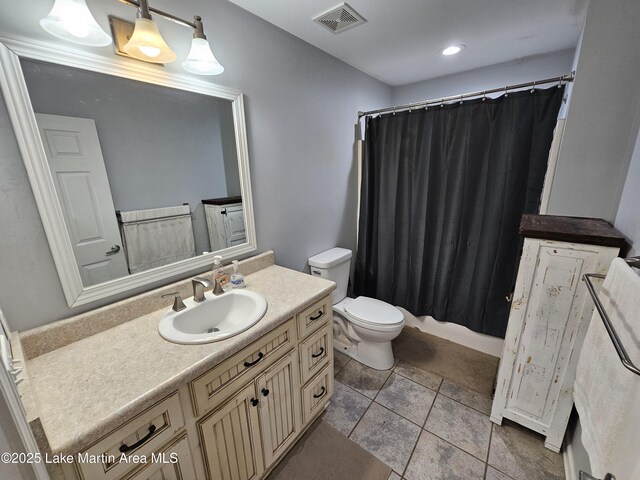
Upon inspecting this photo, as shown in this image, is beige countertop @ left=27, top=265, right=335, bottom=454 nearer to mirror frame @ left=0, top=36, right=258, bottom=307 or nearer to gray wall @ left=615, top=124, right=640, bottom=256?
mirror frame @ left=0, top=36, right=258, bottom=307

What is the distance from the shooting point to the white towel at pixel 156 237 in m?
1.12

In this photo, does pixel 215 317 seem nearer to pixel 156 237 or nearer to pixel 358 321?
pixel 156 237

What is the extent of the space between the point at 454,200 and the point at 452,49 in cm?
101

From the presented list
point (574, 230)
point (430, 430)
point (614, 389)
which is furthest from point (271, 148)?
point (430, 430)

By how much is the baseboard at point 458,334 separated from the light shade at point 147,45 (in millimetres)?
2363

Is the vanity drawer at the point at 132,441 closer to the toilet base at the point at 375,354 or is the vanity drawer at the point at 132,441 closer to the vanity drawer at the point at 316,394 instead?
the vanity drawer at the point at 316,394

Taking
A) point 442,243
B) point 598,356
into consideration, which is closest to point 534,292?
point 598,356

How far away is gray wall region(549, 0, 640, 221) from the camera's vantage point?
3.77 ft

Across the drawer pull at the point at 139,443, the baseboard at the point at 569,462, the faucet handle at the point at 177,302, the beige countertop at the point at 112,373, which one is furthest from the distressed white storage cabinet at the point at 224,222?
the baseboard at the point at 569,462

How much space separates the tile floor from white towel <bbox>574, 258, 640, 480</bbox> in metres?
0.79

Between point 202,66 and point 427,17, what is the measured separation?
1206mm

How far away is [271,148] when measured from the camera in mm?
1604

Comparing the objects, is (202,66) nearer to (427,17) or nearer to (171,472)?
(427,17)

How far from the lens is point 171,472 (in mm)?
840
